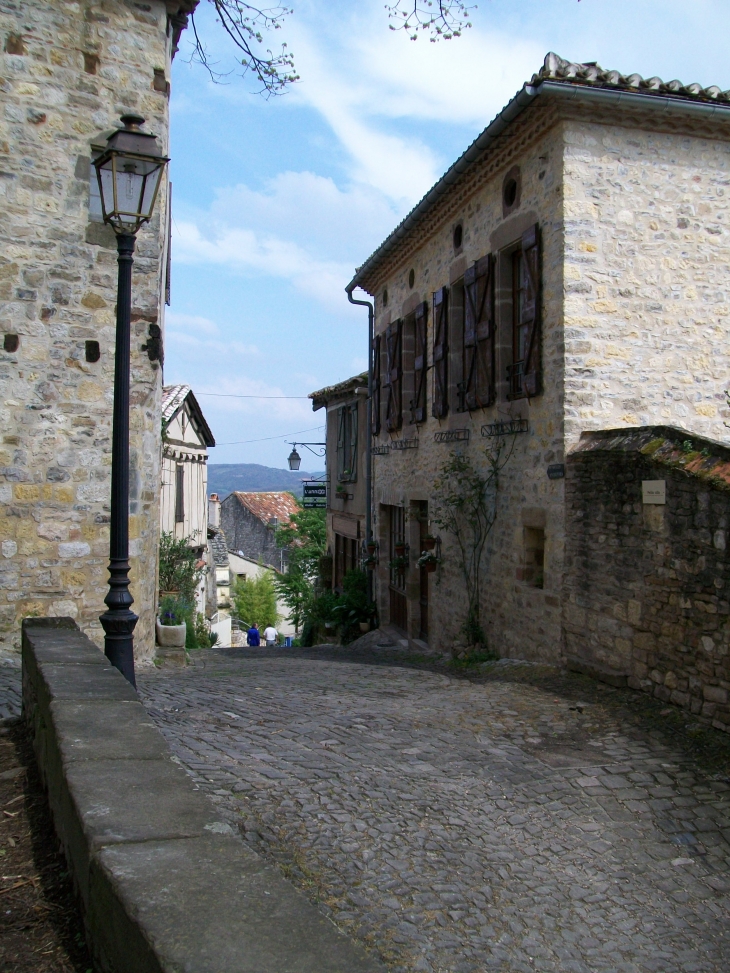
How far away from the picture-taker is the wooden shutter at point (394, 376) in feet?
44.0

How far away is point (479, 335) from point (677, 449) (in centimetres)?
402

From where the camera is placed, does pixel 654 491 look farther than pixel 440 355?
No

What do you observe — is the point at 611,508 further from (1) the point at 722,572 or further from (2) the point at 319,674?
(2) the point at 319,674

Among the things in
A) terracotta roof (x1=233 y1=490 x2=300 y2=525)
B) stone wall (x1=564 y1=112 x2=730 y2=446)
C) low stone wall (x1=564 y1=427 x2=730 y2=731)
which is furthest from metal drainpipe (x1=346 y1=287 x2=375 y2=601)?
terracotta roof (x1=233 y1=490 x2=300 y2=525)

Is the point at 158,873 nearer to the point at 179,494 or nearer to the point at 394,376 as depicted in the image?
the point at 394,376

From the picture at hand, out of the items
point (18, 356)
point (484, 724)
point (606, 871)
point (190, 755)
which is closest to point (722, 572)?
point (484, 724)

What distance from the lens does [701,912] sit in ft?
11.9

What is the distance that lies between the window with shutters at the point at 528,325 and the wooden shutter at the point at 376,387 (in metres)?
6.06

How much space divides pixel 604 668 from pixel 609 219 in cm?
412

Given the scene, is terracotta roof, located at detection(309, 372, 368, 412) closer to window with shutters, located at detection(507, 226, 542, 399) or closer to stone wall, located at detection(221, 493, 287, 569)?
window with shutters, located at detection(507, 226, 542, 399)

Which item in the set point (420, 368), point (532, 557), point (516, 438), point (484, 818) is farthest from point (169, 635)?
point (420, 368)

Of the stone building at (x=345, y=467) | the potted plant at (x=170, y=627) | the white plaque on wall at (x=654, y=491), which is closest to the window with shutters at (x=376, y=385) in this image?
the stone building at (x=345, y=467)

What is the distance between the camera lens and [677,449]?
6.18 metres

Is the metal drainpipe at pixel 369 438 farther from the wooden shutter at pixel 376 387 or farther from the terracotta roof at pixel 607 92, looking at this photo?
the terracotta roof at pixel 607 92
